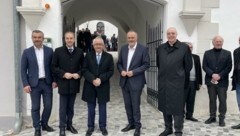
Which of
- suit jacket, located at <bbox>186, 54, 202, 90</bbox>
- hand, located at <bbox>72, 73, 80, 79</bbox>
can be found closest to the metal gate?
suit jacket, located at <bbox>186, 54, 202, 90</bbox>

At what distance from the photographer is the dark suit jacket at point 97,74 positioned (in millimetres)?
5431

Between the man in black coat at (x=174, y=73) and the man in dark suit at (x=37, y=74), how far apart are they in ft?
5.98

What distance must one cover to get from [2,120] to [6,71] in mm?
956

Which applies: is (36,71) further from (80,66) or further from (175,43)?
(175,43)

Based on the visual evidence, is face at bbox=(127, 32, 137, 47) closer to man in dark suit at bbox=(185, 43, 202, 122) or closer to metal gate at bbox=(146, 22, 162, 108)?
man in dark suit at bbox=(185, 43, 202, 122)

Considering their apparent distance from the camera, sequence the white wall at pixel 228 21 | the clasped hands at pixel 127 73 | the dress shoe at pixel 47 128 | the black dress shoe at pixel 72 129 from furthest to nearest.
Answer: the white wall at pixel 228 21 → the dress shoe at pixel 47 128 → the black dress shoe at pixel 72 129 → the clasped hands at pixel 127 73

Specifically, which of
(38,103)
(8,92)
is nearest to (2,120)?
(8,92)

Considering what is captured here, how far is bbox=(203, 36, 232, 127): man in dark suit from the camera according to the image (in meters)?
6.03

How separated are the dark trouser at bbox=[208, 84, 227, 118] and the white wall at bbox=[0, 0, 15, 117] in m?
3.73

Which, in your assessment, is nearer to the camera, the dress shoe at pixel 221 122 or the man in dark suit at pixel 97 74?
the man in dark suit at pixel 97 74

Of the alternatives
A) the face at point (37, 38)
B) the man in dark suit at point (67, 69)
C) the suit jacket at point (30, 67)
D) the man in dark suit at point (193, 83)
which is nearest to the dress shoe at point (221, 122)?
the man in dark suit at point (193, 83)

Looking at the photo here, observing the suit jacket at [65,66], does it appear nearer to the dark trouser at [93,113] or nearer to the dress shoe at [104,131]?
the dark trouser at [93,113]

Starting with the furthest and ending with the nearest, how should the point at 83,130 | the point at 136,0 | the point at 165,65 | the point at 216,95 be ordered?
the point at 136,0, the point at 216,95, the point at 83,130, the point at 165,65

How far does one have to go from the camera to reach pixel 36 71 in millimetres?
5449
